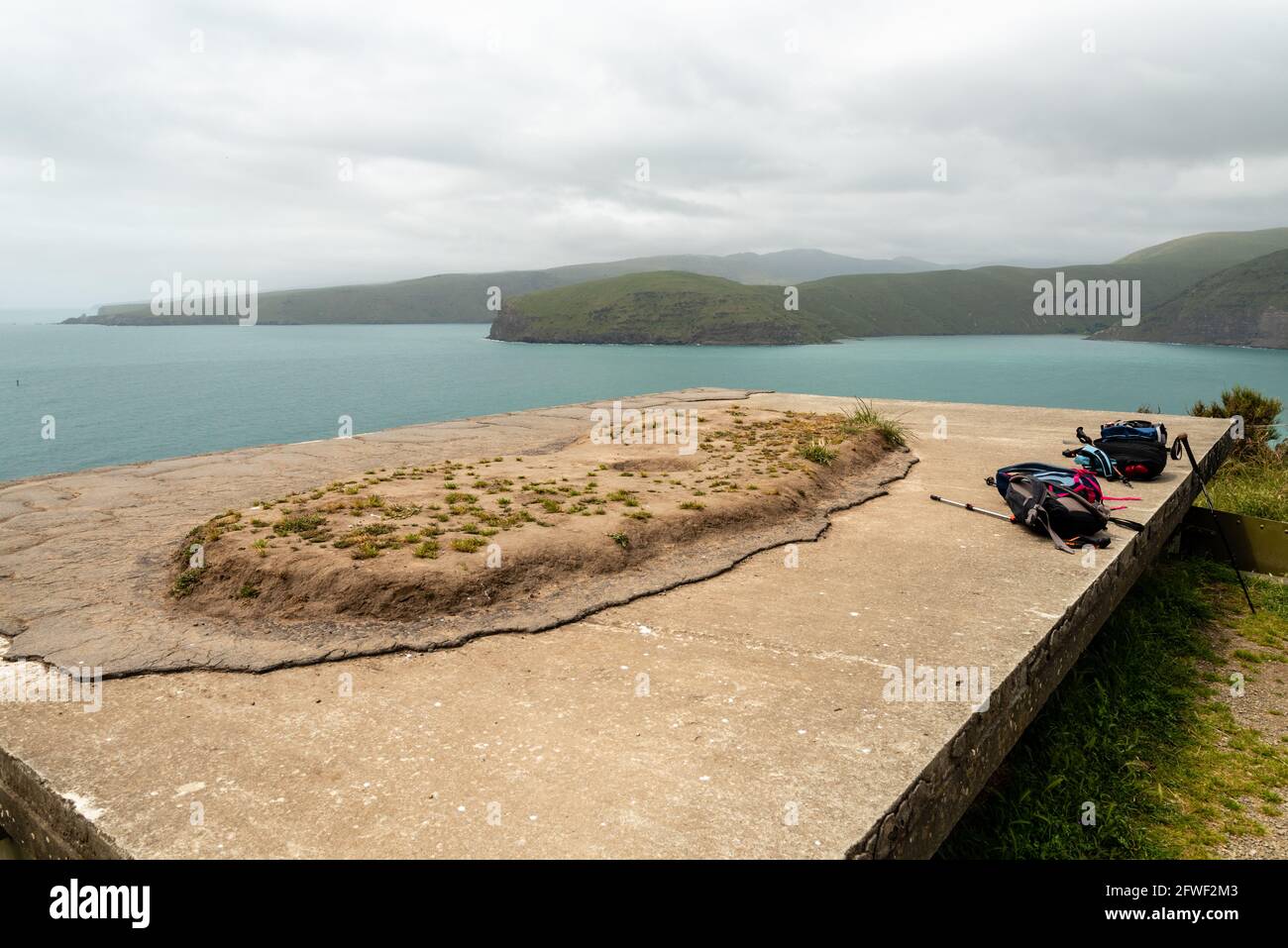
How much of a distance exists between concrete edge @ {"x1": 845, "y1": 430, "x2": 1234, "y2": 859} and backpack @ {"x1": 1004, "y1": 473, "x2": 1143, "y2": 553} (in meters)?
0.29

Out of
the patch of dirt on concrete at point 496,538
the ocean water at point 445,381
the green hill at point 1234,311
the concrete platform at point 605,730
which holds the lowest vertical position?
the concrete platform at point 605,730

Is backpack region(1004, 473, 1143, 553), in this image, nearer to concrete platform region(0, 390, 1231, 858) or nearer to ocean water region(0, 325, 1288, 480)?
concrete platform region(0, 390, 1231, 858)

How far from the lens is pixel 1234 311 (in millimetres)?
113812

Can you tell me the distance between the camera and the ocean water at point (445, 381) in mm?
50250

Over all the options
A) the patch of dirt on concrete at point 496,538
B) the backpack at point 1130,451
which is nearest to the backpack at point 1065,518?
the patch of dirt on concrete at point 496,538

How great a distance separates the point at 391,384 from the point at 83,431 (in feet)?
105

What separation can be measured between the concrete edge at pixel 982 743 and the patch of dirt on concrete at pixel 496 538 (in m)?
2.23

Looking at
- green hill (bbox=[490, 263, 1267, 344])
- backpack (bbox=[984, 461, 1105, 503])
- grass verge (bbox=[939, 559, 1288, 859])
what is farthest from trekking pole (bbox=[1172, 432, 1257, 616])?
green hill (bbox=[490, 263, 1267, 344])

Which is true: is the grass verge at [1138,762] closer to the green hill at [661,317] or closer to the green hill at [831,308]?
the green hill at [661,317]

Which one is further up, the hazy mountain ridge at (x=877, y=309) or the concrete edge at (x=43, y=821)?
the hazy mountain ridge at (x=877, y=309)

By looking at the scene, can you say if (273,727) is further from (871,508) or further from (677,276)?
(677,276)

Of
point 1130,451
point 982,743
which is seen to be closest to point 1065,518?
point 1130,451

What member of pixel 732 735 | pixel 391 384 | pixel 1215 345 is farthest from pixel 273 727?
pixel 1215 345

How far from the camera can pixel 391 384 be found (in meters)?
79.1
